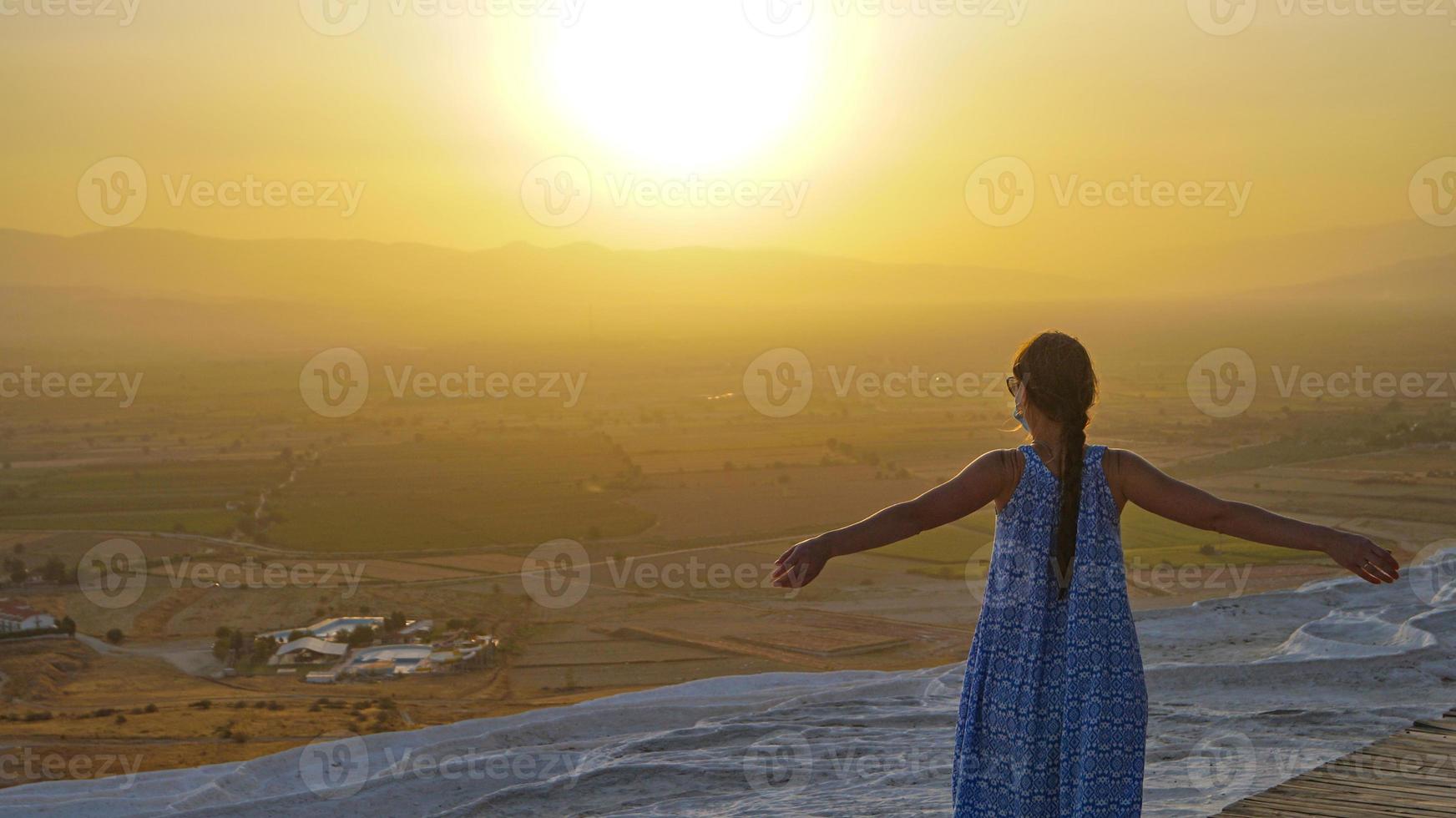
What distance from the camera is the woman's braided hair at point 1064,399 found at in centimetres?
254

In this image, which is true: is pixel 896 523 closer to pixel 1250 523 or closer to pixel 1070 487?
pixel 1070 487

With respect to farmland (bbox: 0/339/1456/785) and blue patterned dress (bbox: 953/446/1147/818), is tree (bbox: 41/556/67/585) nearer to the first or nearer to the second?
farmland (bbox: 0/339/1456/785)

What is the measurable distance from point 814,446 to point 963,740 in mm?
59688

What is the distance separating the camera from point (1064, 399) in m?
2.56

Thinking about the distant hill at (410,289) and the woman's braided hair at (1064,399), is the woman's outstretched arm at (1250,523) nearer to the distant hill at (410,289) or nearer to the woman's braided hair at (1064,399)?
the woman's braided hair at (1064,399)

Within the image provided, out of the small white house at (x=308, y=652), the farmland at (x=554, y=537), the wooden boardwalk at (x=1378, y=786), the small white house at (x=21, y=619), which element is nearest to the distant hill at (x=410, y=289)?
the farmland at (x=554, y=537)

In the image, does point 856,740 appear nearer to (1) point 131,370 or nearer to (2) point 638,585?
(2) point 638,585

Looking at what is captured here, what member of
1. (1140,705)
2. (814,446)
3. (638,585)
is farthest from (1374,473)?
(1140,705)

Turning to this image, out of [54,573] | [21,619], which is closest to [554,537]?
[54,573]

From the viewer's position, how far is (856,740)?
20.9ft

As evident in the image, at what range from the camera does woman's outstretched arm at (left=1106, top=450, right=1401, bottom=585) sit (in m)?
2.49

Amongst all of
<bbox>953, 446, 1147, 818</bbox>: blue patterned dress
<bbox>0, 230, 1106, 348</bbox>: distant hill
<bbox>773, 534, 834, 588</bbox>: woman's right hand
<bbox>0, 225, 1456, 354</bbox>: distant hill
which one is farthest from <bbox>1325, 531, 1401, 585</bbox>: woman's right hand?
<bbox>0, 230, 1106, 348</bbox>: distant hill

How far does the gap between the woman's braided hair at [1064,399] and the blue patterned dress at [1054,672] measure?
0.02m

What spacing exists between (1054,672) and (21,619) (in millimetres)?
39275
